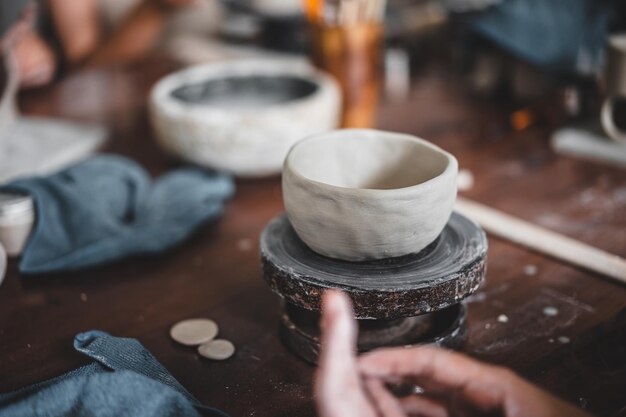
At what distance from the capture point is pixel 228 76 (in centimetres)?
154

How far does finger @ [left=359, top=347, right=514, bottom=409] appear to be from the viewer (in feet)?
2.20

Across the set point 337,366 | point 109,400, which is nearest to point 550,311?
point 337,366

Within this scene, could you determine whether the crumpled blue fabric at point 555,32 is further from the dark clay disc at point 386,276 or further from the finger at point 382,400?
the finger at point 382,400

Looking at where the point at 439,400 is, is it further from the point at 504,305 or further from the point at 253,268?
the point at 253,268

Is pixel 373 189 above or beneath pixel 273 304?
above

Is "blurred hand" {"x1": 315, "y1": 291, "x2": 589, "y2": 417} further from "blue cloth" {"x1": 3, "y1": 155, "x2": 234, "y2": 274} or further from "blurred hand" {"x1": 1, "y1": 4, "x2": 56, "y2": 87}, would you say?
"blurred hand" {"x1": 1, "y1": 4, "x2": 56, "y2": 87}

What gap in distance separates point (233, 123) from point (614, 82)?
33.6 inches

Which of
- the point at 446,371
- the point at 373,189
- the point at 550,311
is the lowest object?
the point at 550,311

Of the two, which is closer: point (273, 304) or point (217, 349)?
point (217, 349)

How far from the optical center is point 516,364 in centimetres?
85

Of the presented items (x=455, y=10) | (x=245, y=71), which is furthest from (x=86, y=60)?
(x=455, y=10)

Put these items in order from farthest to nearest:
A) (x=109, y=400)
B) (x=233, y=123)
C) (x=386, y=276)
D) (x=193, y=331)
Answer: (x=233, y=123), (x=193, y=331), (x=386, y=276), (x=109, y=400)

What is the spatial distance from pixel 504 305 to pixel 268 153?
1.93ft

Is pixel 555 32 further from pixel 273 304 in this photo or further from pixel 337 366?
pixel 337 366
